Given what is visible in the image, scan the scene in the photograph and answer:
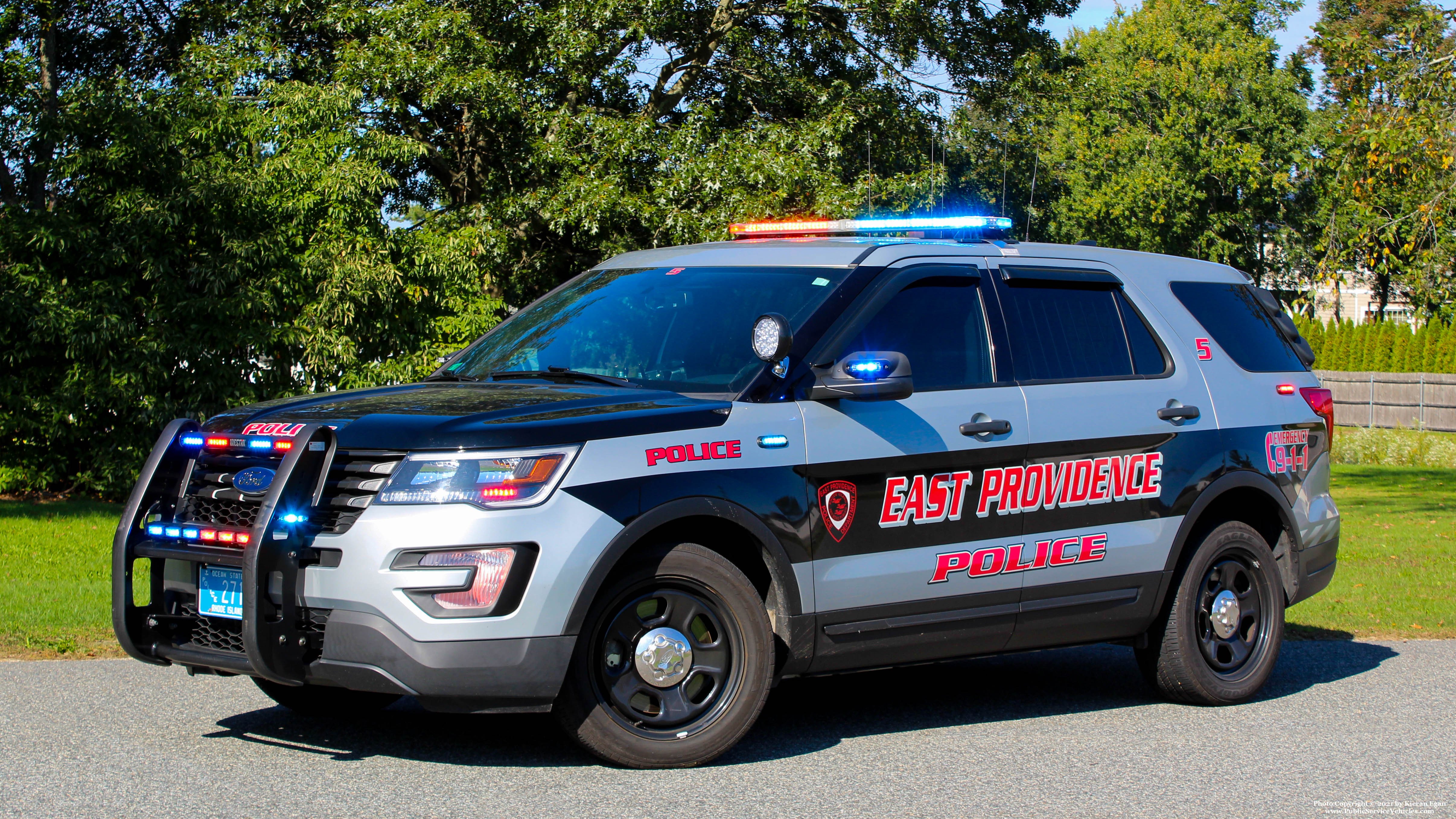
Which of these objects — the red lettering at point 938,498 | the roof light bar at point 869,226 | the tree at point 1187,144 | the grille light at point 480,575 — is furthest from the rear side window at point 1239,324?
A: the tree at point 1187,144

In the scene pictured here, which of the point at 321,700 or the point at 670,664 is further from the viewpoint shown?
the point at 321,700

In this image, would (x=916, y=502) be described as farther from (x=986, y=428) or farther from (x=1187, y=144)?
(x=1187, y=144)

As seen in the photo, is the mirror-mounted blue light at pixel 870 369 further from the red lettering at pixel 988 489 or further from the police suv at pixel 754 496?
the red lettering at pixel 988 489

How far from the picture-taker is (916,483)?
599cm

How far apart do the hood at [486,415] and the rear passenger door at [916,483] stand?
1.94 feet

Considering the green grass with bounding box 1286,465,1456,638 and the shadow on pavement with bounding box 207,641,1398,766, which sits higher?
the shadow on pavement with bounding box 207,641,1398,766

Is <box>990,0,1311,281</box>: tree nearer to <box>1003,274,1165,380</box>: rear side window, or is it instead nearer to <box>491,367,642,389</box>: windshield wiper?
<box>1003,274,1165,380</box>: rear side window

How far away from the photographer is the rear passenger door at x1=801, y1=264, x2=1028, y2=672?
19.0ft

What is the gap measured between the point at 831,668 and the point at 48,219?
13.5 m

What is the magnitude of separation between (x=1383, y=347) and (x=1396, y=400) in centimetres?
718

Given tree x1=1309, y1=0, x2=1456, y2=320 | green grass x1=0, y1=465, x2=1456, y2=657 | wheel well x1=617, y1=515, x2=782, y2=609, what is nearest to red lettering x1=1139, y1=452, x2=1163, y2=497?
wheel well x1=617, y1=515, x2=782, y2=609

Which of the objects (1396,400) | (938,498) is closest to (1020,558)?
(938,498)

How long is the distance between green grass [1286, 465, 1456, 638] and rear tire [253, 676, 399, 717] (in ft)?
18.9

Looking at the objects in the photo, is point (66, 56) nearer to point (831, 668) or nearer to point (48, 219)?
point (48, 219)
